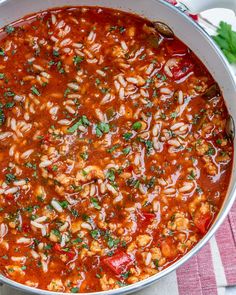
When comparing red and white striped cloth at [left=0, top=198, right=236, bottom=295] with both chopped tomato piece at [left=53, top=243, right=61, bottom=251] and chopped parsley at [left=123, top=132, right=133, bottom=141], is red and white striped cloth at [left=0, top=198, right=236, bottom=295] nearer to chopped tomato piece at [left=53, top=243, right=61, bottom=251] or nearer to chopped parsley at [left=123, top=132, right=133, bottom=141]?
chopped tomato piece at [left=53, top=243, right=61, bottom=251]

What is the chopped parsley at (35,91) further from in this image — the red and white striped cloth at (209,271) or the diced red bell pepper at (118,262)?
the red and white striped cloth at (209,271)

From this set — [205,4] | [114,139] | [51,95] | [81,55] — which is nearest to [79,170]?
[114,139]

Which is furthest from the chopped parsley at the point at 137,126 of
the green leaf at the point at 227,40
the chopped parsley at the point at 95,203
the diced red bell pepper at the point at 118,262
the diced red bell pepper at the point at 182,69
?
the green leaf at the point at 227,40

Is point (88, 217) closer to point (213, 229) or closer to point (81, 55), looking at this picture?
point (213, 229)

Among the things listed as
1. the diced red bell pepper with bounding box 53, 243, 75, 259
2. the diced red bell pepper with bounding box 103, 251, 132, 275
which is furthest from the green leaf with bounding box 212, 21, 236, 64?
the diced red bell pepper with bounding box 53, 243, 75, 259

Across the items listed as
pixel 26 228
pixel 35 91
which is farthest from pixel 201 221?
pixel 35 91

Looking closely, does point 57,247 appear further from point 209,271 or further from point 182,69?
point 182,69
